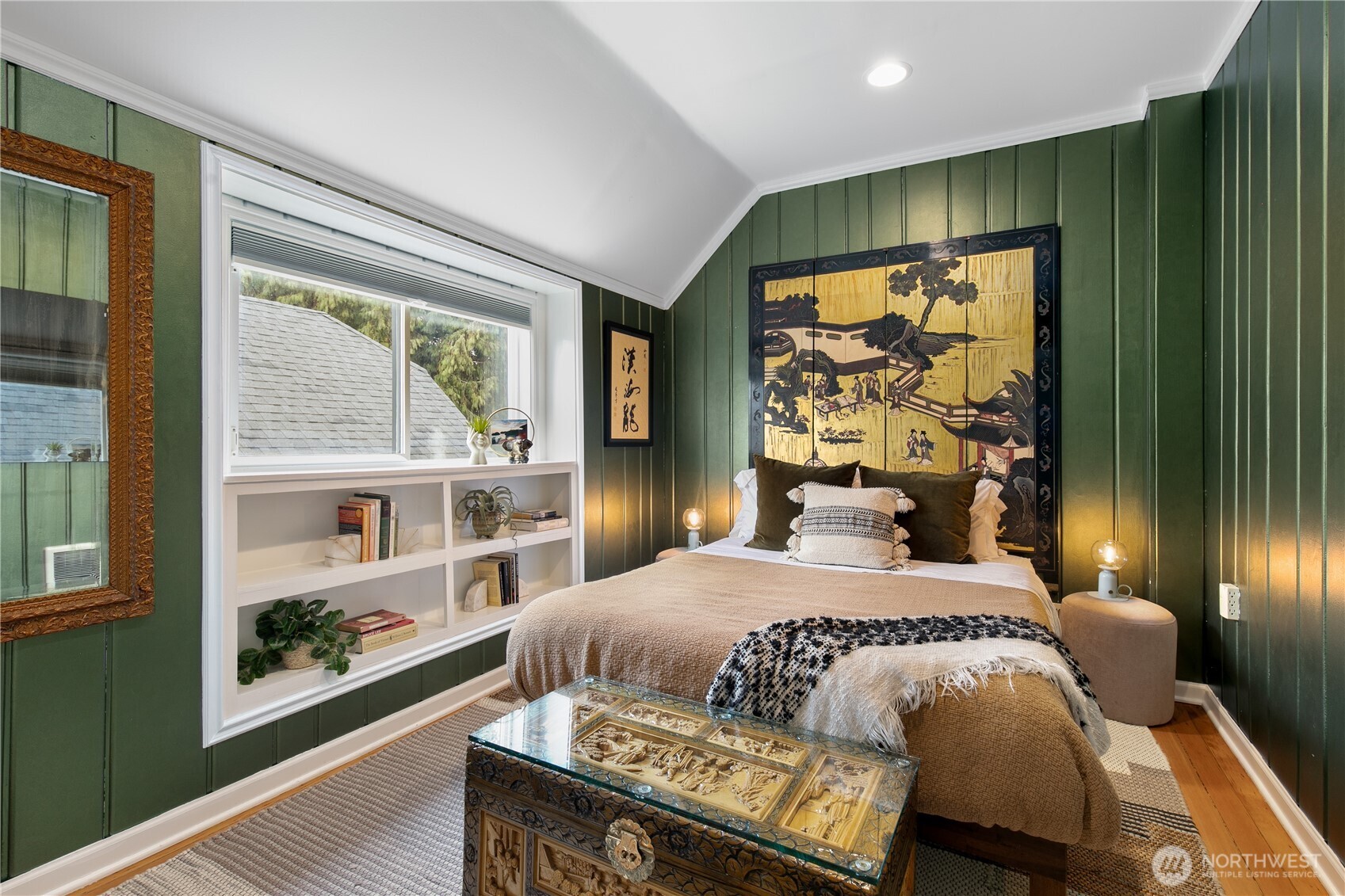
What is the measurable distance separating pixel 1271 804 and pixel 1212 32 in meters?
2.75

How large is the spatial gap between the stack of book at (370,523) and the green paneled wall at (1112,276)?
2.63m

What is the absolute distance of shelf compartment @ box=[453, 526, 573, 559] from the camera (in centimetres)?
285

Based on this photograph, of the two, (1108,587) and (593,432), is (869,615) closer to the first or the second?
(1108,587)

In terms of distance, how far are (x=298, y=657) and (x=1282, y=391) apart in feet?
11.1

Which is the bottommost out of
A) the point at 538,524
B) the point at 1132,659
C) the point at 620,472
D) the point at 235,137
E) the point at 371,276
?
the point at 1132,659

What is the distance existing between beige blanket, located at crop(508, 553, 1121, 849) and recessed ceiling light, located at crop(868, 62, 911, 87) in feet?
6.88

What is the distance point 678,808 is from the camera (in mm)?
1158

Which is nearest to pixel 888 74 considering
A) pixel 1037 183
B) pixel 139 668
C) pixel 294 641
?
pixel 1037 183

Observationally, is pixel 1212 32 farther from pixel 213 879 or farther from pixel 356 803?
pixel 213 879

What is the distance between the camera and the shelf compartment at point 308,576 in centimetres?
206

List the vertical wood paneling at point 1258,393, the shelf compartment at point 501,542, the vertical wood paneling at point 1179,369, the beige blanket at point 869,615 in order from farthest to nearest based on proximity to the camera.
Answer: the shelf compartment at point 501,542, the vertical wood paneling at point 1179,369, the vertical wood paneling at point 1258,393, the beige blanket at point 869,615

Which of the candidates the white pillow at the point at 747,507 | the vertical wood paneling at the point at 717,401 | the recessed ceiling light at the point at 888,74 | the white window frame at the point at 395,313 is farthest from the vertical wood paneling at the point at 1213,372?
the white window frame at the point at 395,313

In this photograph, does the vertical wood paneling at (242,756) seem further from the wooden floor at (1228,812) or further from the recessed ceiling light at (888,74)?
the recessed ceiling light at (888,74)

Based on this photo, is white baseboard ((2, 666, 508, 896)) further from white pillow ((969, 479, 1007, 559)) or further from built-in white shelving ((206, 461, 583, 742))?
white pillow ((969, 479, 1007, 559))
